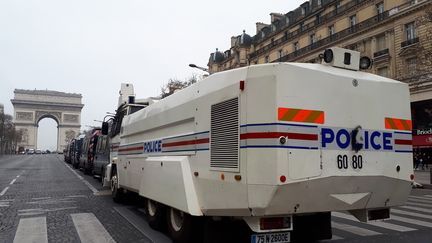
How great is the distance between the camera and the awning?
3547 cm

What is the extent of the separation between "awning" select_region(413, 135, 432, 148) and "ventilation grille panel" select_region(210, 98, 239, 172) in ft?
113

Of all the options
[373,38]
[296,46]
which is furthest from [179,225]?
[296,46]

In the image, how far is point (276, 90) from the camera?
5012 millimetres

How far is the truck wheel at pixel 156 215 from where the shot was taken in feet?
25.3

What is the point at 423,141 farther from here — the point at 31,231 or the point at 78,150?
the point at 31,231

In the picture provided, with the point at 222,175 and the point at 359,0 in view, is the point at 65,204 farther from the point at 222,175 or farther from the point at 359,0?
the point at 359,0

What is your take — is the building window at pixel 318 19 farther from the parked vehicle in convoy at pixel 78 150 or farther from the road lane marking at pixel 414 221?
the road lane marking at pixel 414 221

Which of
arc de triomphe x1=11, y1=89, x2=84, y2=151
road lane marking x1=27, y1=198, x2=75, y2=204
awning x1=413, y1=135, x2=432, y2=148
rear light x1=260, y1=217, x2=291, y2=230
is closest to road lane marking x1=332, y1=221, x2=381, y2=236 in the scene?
rear light x1=260, y1=217, x2=291, y2=230

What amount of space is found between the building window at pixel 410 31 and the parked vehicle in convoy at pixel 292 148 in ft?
112

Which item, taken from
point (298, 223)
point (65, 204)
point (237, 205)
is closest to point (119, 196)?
point (65, 204)

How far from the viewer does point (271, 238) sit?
17.6 ft

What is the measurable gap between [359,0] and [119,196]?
132ft

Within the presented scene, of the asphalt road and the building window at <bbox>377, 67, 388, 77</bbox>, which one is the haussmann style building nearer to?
the building window at <bbox>377, 67, 388, 77</bbox>

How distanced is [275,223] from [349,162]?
1226 mm
